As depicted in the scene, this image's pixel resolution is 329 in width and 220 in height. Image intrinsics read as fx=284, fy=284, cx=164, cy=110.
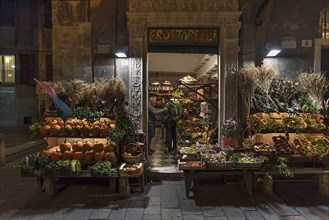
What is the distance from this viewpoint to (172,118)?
→ 10.8 meters

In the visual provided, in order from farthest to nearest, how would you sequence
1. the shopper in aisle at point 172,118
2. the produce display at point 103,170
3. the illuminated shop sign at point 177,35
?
1. the shopper in aisle at point 172,118
2. the illuminated shop sign at point 177,35
3. the produce display at point 103,170

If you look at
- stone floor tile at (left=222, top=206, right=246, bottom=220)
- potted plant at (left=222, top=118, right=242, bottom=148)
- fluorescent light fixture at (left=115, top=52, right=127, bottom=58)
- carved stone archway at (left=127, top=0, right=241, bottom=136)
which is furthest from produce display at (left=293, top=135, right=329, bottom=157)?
fluorescent light fixture at (left=115, top=52, right=127, bottom=58)

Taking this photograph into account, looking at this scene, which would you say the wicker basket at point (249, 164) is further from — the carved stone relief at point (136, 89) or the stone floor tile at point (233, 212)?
the carved stone relief at point (136, 89)

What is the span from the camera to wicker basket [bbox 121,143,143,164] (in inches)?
267

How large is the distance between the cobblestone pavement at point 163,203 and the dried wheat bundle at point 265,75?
2704 millimetres

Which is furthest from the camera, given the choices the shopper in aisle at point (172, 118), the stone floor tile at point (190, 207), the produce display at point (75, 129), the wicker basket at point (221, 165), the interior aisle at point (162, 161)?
the shopper in aisle at point (172, 118)

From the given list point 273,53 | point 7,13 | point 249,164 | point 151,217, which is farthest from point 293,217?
point 7,13

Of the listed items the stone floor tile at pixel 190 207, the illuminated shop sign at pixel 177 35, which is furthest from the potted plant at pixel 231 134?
the illuminated shop sign at pixel 177 35

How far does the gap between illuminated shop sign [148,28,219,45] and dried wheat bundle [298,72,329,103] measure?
272 cm

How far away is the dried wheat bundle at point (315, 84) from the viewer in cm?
763

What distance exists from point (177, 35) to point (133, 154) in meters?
3.81

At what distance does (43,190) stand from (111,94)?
298cm

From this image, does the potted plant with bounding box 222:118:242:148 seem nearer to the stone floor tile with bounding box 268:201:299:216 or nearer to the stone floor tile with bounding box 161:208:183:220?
the stone floor tile with bounding box 268:201:299:216

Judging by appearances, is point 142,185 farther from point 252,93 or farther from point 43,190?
point 252,93
